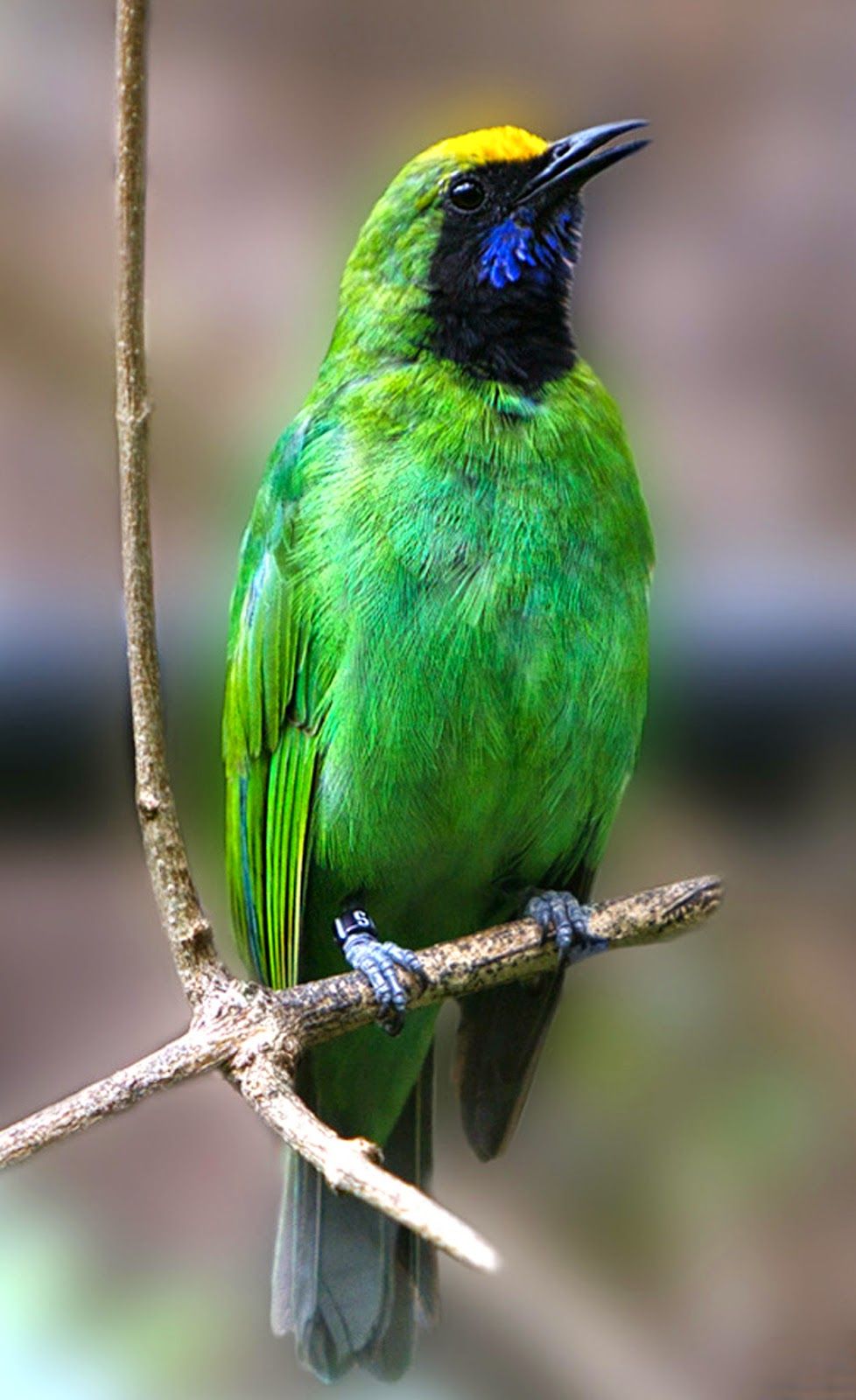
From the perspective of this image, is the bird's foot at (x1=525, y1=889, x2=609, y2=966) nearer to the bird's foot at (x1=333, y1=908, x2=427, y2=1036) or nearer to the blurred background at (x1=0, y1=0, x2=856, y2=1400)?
the bird's foot at (x1=333, y1=908, x2=427, y2=1036)

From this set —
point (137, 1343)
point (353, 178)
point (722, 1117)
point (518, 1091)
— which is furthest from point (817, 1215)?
point (353, 178)

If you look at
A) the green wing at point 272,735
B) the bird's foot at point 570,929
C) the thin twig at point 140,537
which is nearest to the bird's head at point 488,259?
the green wing at point 272,735

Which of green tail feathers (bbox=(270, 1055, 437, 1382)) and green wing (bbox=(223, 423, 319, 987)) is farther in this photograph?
green tail feathers (bbox=(270, 1055, 437, 1382))

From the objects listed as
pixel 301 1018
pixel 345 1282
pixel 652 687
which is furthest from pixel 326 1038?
pixel 652 687

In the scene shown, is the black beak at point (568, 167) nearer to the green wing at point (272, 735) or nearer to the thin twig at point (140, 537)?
the green wing at point (272, 735)

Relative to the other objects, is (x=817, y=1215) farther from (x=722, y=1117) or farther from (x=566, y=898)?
(x=566, y=898)

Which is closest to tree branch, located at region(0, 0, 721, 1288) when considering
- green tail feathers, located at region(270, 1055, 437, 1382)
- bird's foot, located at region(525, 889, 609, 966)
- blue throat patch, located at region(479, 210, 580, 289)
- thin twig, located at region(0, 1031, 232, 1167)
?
thin twig, located at region(0, 1031, 232, 1167)
